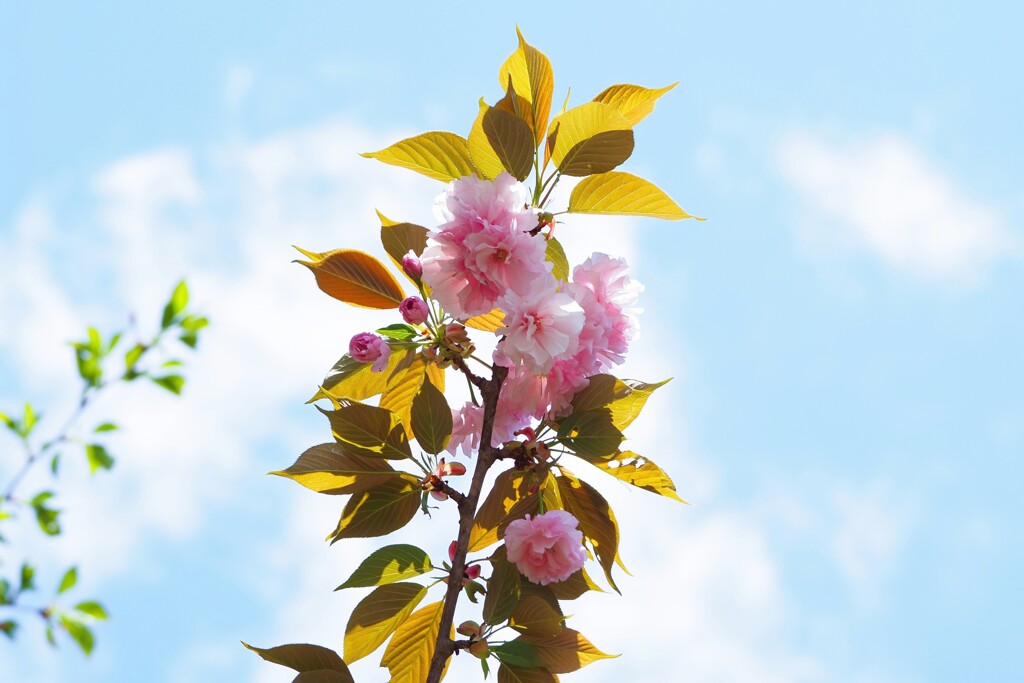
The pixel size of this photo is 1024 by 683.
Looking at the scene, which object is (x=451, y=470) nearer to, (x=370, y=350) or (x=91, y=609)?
(x=370, y=350)

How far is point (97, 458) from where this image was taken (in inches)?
31.6

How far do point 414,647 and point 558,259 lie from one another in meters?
0.71

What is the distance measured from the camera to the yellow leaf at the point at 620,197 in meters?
1.58

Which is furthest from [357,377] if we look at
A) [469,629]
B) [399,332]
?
[469,629]

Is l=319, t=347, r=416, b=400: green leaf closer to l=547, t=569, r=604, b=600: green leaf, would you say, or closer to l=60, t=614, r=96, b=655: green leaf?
l=547, t=569, r=604, b=600: green leaf

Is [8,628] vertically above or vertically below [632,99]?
below

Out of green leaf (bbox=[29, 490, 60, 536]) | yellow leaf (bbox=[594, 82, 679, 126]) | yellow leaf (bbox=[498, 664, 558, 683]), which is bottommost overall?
green leaf (bbox=[29, 490, 60, 536])

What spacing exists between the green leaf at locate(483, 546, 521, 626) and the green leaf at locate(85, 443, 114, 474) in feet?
2.47

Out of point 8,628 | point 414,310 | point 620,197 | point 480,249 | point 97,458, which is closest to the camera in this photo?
point 8,628

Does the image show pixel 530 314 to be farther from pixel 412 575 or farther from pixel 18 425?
pixel 18 425

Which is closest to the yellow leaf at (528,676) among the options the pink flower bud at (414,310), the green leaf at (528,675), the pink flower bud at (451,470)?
the green leaf at (528,675)

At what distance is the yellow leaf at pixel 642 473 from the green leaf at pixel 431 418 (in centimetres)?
24

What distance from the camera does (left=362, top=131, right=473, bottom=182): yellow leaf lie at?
5.21 ft

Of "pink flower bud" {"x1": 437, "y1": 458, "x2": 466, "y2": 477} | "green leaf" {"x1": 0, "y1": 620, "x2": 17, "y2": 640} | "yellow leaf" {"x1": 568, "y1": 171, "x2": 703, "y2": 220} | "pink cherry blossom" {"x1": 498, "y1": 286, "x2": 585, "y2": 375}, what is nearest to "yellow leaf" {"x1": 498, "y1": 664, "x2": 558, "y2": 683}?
"pink flower bud" {"x1": 437, "y1": 458, "x2": 466, "y2": 477}
